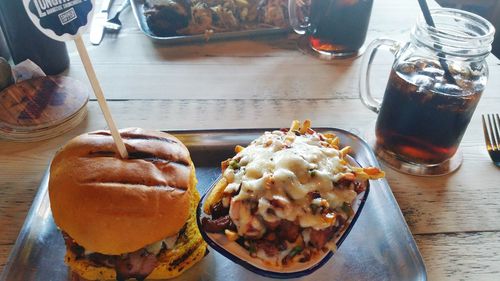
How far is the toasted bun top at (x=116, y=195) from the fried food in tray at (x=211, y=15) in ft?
2.75

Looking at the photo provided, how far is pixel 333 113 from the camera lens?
1.38m

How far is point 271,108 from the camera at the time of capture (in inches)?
54.8

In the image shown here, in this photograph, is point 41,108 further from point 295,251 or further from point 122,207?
point 295,251

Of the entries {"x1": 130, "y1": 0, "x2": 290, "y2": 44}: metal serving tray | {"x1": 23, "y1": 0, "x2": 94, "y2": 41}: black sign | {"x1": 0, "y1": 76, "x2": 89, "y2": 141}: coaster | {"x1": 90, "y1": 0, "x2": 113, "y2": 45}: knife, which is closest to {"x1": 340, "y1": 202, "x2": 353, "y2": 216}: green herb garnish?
{"x1": 23, "y1": 0, "x2": 94, "y2": 41}: black sign

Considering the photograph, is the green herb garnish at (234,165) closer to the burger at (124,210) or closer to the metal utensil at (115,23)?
the burger at (124,210)

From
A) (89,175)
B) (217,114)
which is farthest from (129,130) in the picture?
(217,114)

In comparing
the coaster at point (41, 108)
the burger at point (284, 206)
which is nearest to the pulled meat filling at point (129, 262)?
the burger at point (284, 206)

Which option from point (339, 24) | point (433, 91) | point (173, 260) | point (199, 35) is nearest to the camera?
point (173, 260)

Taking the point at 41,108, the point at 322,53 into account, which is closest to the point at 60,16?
the point at 41,108

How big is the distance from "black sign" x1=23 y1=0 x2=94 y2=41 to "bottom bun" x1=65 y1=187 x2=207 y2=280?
1.36 ft

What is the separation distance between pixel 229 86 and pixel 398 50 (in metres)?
0.59

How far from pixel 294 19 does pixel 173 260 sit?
3.43 ft

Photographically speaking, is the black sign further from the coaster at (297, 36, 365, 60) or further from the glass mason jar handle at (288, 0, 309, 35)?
the coaster at (297, 36, 365, 60)

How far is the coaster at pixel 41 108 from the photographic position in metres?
1.22
